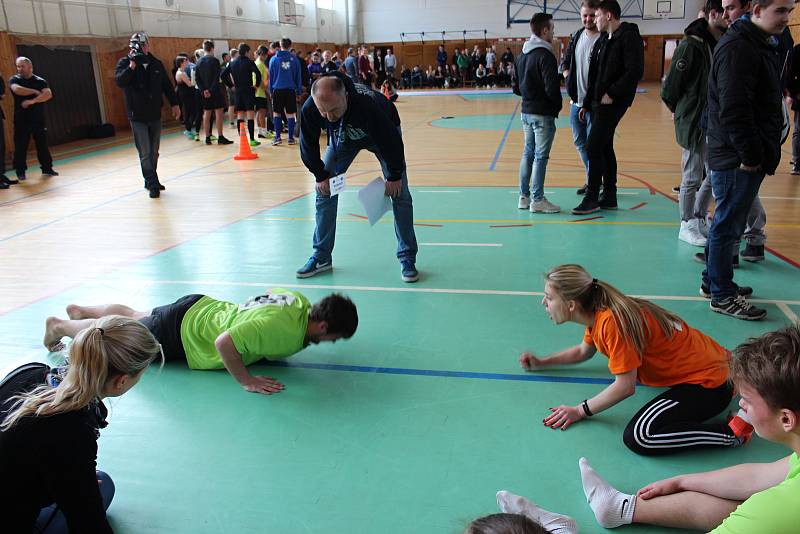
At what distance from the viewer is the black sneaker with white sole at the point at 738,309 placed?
395 cm

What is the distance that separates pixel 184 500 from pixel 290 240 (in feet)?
12.5

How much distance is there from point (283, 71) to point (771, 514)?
495 inches

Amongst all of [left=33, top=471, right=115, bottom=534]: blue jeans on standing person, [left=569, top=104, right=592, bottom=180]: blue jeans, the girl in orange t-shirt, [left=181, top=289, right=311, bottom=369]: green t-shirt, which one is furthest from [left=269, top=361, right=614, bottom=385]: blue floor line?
[left=569, top=104, right=592, bottom=180]: blue jeans

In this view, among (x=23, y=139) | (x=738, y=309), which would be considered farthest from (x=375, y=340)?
(x=23, y=139)

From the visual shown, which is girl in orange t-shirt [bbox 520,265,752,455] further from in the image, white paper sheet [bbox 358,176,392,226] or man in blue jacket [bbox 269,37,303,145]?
man in blue jacket [bbox 269,37,303,145]

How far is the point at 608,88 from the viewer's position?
6340 mm

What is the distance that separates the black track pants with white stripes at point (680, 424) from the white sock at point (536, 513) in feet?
2.06

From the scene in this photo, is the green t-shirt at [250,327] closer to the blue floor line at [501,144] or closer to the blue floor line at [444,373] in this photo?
the blue floor line at [444,373]

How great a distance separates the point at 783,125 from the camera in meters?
4.07

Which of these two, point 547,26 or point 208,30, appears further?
point 208,30

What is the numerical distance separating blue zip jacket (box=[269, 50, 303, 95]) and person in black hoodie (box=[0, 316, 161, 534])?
1153 cm

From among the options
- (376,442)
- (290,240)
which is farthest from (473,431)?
(290,240)

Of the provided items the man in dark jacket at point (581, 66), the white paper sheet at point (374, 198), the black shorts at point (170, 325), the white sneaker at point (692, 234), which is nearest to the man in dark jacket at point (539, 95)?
the man in dark jacket at point (581, 66)

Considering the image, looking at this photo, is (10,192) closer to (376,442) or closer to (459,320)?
(459,320)
